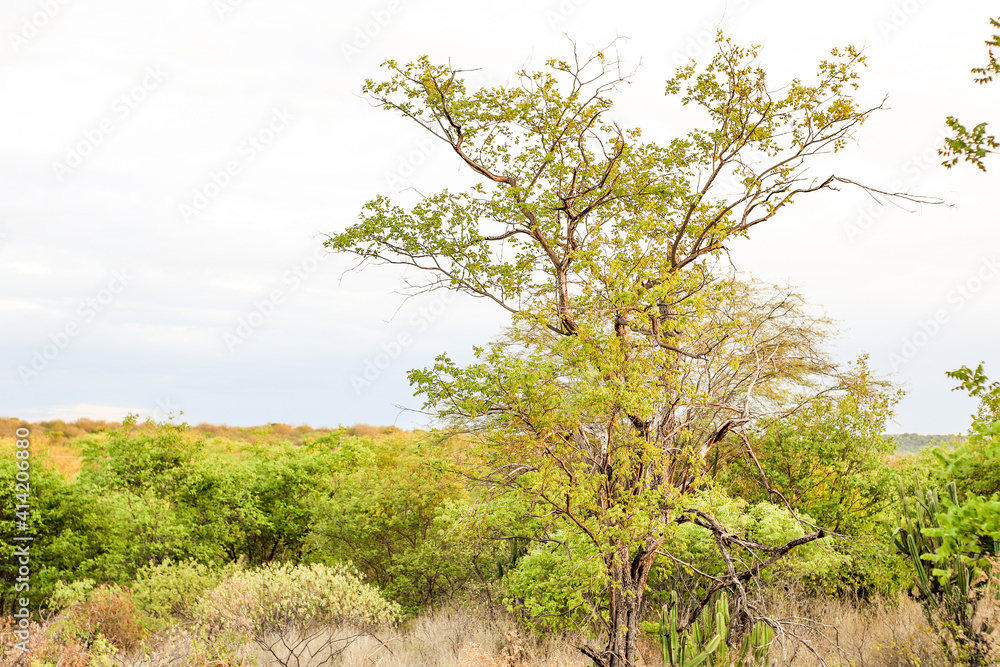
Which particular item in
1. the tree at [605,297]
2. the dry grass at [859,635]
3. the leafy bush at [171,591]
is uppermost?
the tree at [605,297]

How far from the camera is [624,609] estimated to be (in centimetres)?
1069

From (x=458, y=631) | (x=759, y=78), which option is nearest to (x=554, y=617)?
(x=458, y=631)

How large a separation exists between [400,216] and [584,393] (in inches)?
166

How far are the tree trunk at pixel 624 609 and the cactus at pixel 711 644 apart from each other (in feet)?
3.68

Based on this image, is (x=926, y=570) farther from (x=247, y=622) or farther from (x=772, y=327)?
(x=247, y=622)

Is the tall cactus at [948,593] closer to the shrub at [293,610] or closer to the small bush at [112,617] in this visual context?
the shrub at [293,610]

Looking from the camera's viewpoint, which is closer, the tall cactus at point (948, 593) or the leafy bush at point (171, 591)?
the tall cactus at point (948, 593)

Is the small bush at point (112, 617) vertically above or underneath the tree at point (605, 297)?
underneath

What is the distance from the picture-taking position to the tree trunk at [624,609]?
10312mm

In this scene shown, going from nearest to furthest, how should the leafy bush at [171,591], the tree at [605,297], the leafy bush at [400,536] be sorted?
1. the tree at [605,297]
2. the leafy bush at [171,591]
3. the leafy bush at [400,536]

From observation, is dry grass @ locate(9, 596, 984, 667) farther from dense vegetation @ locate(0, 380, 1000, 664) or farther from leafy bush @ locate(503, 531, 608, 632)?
leafy bush @ locate(503, 531, 608, 632)

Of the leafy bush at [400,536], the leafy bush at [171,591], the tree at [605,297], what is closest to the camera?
the tree at [605,297]

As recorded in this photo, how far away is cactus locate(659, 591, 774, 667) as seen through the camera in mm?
11156

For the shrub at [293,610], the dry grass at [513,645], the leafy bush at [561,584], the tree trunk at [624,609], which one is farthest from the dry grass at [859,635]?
the shrub at [293,610]
